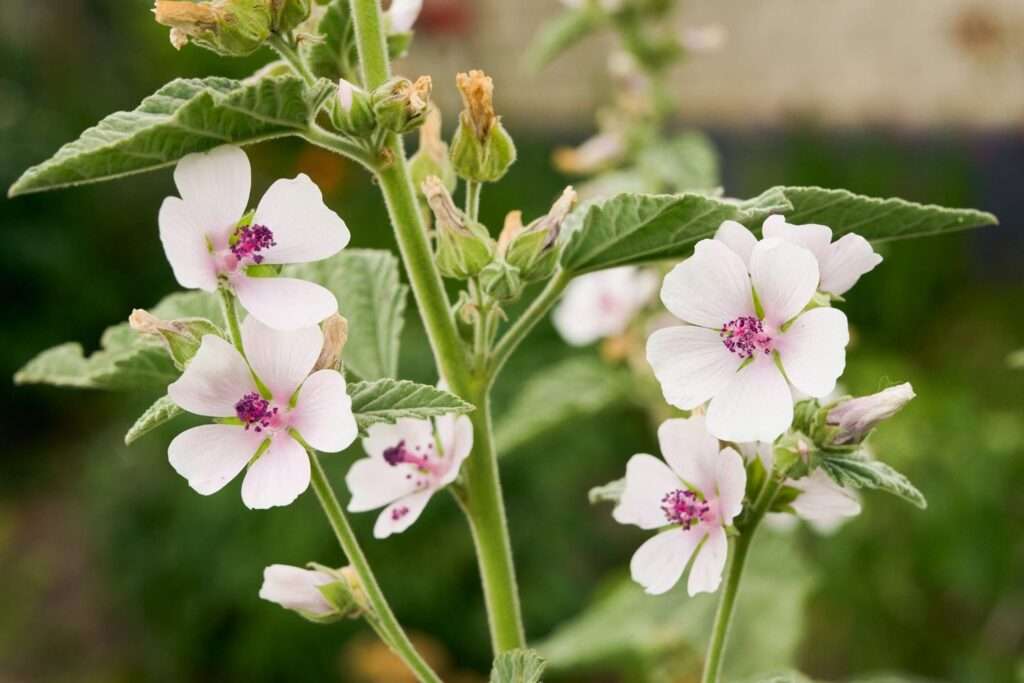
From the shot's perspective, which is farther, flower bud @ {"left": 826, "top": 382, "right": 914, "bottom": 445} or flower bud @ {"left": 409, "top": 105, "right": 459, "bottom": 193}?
flower bud @ {"left": 409, "top": 105, "right": 459, "bottom": 193}

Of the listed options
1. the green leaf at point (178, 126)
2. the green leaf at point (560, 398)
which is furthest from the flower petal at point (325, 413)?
the green leaf at point (560, 398)

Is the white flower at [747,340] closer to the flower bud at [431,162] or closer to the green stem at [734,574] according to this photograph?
the green stem at [734,574]

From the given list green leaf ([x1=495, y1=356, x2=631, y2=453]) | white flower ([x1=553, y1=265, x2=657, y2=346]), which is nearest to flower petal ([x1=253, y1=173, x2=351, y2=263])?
green leaf ([x1=495, y1=356, x2=631, y2=453])

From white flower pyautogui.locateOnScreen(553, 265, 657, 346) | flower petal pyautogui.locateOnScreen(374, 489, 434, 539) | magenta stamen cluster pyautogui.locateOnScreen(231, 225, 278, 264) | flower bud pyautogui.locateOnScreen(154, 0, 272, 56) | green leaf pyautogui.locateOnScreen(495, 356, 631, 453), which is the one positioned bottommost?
green leaf pyautogui.locateOnScreen(495, 356, 631, 453)

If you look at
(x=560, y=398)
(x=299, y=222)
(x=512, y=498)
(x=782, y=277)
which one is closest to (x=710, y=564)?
(x=782, y=277)

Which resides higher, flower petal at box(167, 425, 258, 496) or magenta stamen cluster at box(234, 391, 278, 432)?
magenta stamen cluster at box(234, 391, 278, 432)

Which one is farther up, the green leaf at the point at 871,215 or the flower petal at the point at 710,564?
the green leaf at the point at 871,215

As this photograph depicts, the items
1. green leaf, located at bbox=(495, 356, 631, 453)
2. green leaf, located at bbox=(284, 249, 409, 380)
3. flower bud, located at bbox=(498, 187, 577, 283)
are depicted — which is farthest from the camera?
green leaf, located at bbox=(495, 356, 631, 453)

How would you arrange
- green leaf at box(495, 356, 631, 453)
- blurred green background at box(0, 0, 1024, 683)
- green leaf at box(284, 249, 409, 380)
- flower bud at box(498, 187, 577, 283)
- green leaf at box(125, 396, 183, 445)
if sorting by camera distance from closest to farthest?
green leaf at box(125, 396, 183, 445) < flower bud at box(498, 187, 577, 283) < green leaf at box(284, 249, 409, 380) < green leaf at box(495, 356, 631, 453) < blurred green background at box(0, 0, 1024, 683)

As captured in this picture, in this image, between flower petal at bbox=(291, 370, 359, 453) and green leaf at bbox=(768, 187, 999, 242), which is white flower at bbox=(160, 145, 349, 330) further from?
green leaf at bbox=(768, 187, 999, 242)
